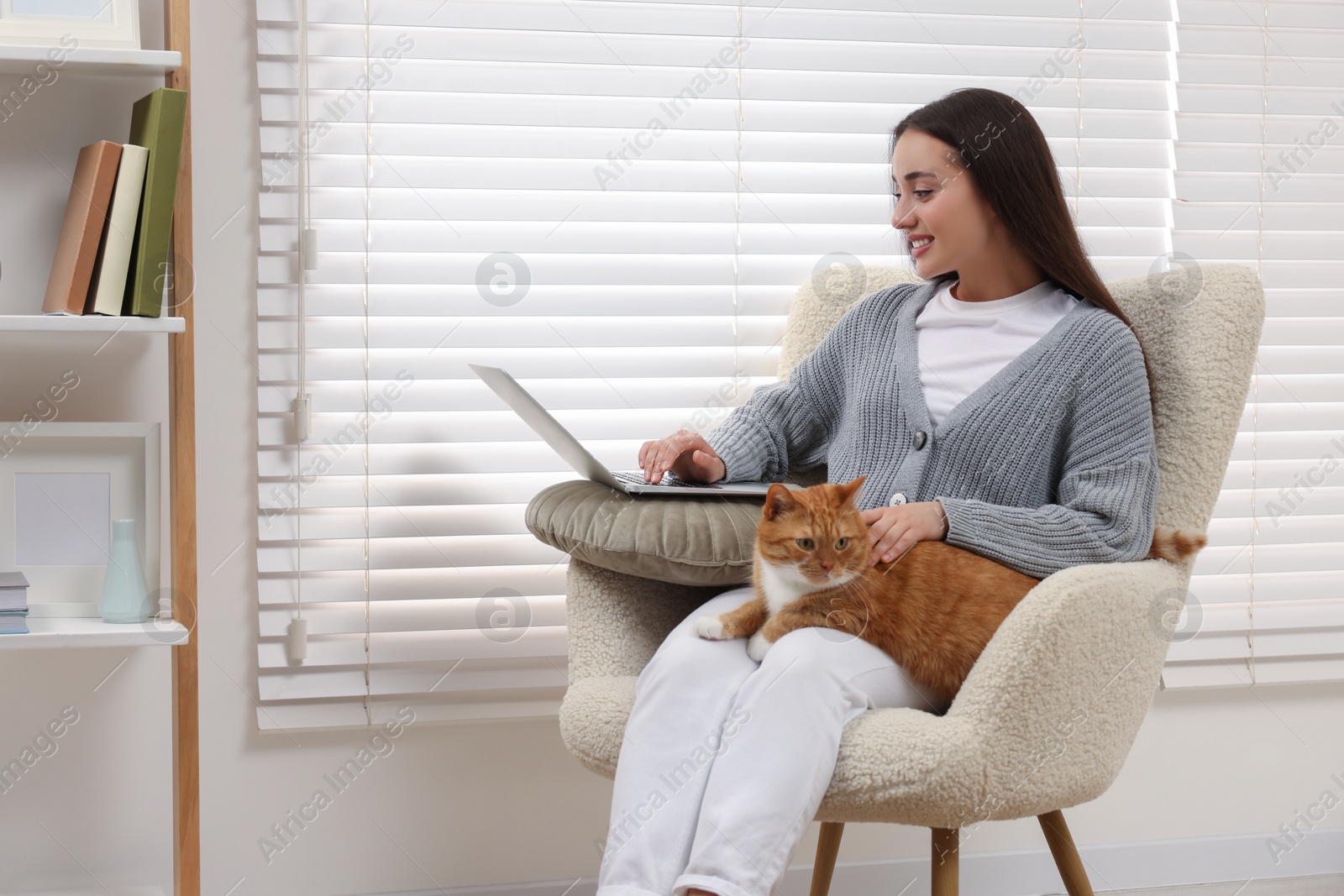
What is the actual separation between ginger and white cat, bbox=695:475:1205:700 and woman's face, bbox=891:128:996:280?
39 centimetres

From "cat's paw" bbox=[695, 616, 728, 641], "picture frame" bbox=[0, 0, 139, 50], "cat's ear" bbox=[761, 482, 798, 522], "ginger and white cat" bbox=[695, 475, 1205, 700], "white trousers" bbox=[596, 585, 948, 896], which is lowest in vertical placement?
"white trousers" bbox=[596, 585, 948, 896]

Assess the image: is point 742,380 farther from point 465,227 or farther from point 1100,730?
point 1100,730

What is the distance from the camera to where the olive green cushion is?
3.83 ft

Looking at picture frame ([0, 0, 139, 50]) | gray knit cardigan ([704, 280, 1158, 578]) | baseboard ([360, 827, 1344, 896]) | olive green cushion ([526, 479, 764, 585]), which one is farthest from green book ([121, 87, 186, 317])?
baseboard ([360, 827, 1344, 896])

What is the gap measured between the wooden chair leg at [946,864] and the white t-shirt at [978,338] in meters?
0.48

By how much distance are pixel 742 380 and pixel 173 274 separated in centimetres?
81

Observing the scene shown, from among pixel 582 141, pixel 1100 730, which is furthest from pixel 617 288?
pixel 1100 730

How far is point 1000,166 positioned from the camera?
1.27 metres

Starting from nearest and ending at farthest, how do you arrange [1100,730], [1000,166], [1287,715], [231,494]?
1. [1100,730]
2. [1000,166]
3. [231,494]
4. [1287,715]

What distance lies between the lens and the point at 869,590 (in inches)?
42.2

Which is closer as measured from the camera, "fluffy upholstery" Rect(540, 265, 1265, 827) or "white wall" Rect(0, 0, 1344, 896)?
"fluffy upholstery" Rect(540, 265, 1265, 827)

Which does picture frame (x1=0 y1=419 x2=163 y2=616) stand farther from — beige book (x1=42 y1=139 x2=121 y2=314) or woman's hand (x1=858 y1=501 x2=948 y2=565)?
woman's hand (x1=858 y1=501 x2=948 y2=565)

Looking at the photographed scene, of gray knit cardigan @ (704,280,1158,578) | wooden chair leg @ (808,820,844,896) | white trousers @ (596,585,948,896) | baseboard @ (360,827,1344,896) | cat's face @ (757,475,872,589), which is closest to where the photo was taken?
white trousers @ (596,585,948,896)

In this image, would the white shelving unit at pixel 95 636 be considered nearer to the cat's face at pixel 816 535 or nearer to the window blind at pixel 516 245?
the window blind at pixel 516 245
